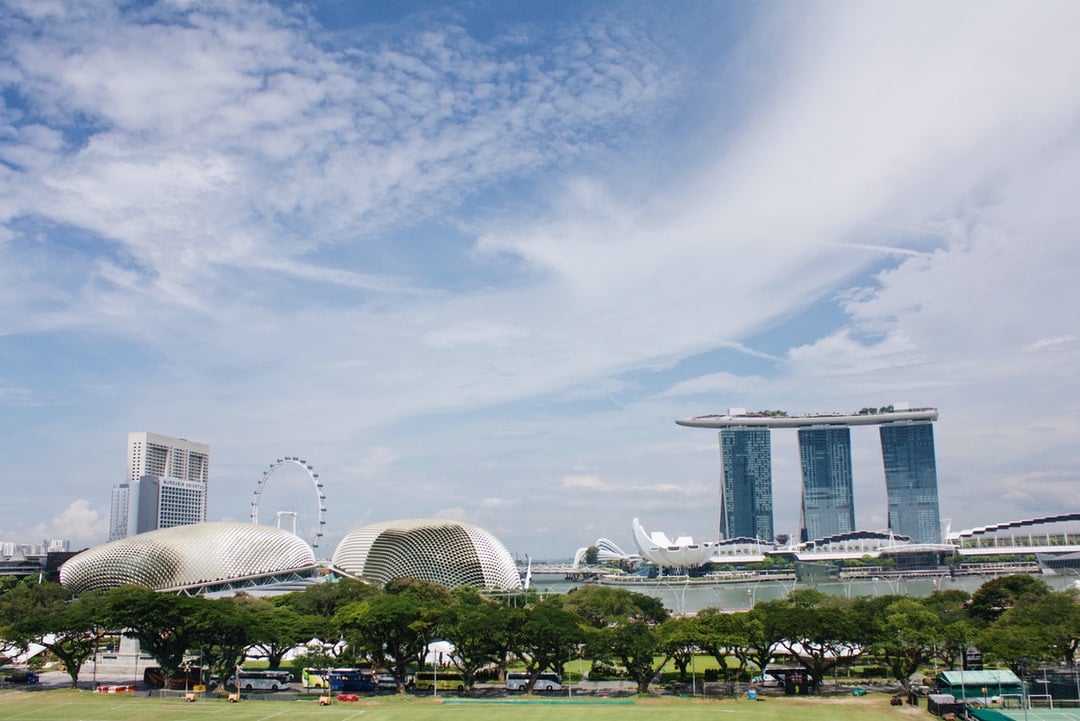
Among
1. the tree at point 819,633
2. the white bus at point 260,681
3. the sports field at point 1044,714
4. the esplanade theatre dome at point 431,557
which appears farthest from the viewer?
the esplanade theatre dome at point 431,557

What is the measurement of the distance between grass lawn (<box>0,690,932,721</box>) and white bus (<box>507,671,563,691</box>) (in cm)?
292

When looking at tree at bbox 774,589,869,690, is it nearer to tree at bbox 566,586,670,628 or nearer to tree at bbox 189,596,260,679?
tree at bbox 566,586,670,628

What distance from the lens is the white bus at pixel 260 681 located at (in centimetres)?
5506

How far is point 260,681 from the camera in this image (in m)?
55.8

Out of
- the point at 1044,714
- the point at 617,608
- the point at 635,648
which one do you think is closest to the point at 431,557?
the point at 617,608

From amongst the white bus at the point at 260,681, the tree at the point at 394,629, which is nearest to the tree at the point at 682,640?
the tree at the point at 394,629

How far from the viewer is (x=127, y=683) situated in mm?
58031

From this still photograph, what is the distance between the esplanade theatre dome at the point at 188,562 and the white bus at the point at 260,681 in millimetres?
65406

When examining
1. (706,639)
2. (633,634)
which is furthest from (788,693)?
(633,634)

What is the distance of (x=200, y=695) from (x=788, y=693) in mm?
34219

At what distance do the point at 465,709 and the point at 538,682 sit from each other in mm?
8452

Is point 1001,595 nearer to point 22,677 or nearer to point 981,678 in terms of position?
point 981,678

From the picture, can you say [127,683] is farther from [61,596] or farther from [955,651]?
[61,596]

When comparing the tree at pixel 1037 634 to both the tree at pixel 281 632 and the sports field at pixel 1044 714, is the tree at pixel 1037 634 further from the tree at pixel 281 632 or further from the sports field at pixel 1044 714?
the tree at pixel 281 632
